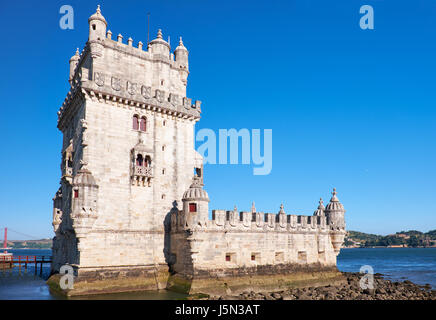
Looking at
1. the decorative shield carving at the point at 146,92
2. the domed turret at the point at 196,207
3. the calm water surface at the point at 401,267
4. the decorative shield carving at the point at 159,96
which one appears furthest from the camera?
the calm water surface at the point at 401,267

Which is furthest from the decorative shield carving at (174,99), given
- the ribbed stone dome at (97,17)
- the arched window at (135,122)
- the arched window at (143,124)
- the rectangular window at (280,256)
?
the rectangular window at (280,256)

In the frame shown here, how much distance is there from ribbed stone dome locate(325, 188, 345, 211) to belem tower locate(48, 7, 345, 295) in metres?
4.89

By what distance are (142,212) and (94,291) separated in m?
7.54

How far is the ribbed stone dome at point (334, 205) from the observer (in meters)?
41.1

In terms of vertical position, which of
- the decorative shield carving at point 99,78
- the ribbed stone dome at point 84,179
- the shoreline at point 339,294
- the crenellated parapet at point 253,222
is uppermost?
the decorative shield carving at point 99,78

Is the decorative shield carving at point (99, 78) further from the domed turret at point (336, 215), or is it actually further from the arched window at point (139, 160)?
the domed turret at point (336, 215)

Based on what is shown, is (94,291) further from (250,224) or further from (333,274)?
(333,274)

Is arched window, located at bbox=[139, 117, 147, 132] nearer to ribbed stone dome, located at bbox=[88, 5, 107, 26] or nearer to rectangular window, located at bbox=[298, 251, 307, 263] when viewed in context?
ribbed stone dome, located at bbox=[88, 5, 107, 26]

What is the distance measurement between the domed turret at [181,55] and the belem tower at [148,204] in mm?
149

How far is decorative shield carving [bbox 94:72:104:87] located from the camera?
104ft

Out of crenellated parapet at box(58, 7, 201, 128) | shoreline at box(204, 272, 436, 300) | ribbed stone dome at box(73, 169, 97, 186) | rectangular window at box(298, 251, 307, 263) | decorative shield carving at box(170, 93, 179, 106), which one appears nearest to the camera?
ribbed stone dome at box(73, 169, 97, 186)

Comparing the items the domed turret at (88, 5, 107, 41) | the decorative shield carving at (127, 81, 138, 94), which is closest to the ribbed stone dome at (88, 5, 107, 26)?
the domed turret at (88, 5, 107, 41)
